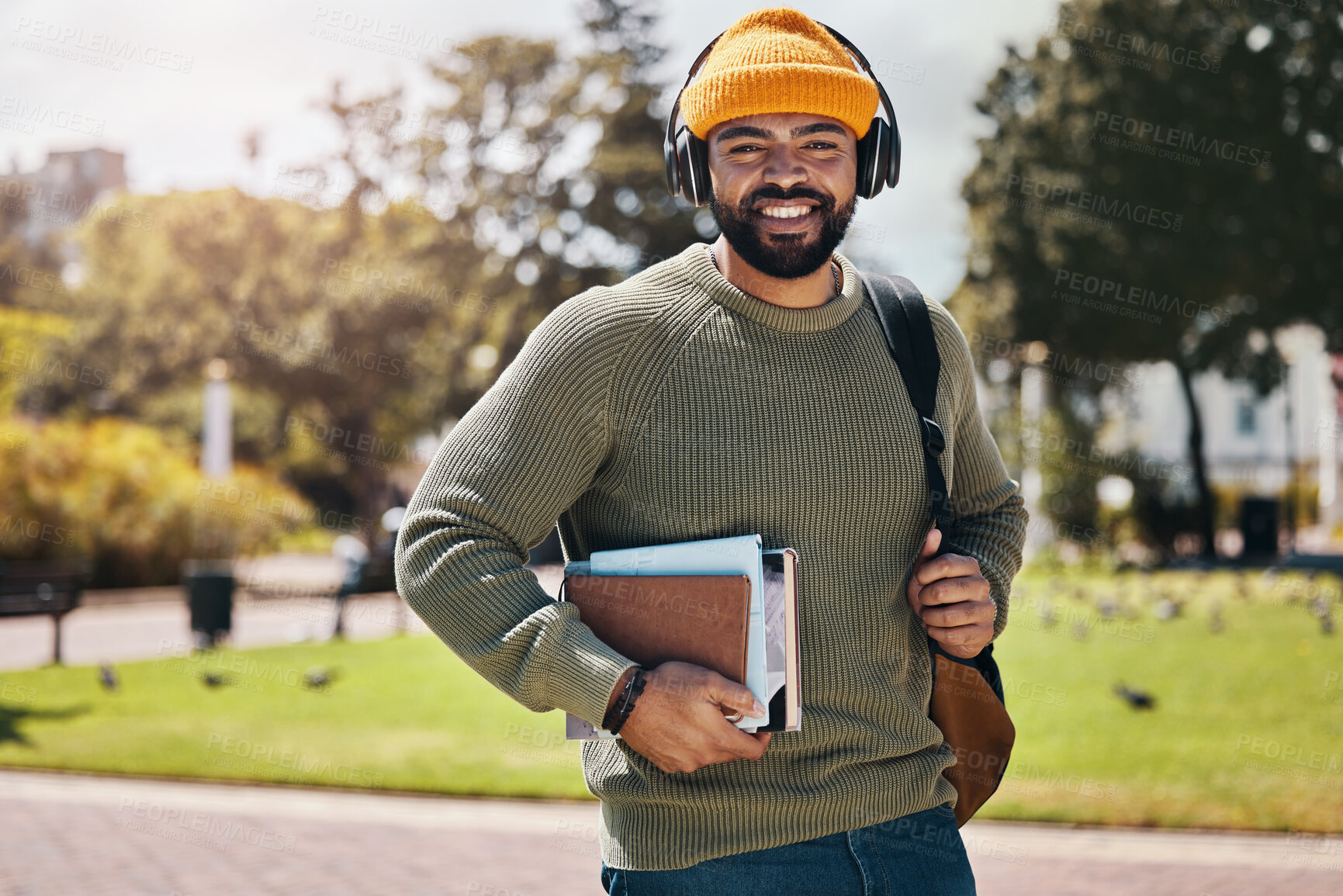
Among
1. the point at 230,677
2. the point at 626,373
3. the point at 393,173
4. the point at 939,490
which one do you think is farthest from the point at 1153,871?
the point at 393,173

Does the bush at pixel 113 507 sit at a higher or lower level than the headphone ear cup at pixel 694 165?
lower

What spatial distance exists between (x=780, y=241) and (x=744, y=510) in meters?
0.48

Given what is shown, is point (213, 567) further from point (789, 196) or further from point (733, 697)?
point (733, 697)

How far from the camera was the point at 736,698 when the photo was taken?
1712 mm

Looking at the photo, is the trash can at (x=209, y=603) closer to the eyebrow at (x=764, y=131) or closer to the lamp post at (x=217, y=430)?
the eyebrow at (x=764, y=131)

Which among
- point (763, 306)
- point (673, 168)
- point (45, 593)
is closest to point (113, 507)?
point (45, 593)

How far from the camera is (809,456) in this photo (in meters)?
→ 1.99

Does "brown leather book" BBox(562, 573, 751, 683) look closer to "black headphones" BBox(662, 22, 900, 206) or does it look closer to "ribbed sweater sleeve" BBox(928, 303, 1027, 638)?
"ribbed sweater sleeve" BBox(928, 303, 1027, 638)

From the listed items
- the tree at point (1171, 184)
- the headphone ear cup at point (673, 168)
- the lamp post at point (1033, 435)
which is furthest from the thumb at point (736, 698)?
the tree at point (1171, 184)

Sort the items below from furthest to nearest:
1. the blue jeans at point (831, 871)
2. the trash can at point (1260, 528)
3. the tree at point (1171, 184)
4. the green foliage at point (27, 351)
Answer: the green foliage at point (27, 351), the trash can at point (1260, 528), the tree at point (1171, 184), the blue jeans at point (831, 871)

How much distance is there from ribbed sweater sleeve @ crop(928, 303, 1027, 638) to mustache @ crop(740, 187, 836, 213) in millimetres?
368

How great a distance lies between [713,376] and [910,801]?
2.54 ft

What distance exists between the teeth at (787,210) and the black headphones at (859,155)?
18 centimetres

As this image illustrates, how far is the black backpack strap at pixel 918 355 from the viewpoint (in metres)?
2.10
